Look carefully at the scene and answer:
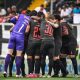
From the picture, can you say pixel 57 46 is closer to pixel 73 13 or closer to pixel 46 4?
pixel 73 13

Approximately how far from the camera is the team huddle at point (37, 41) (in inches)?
784

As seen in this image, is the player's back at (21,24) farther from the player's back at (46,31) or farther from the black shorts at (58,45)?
the black shorts at (58,45)

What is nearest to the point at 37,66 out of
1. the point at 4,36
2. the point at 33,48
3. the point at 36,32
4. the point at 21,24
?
the point at 33,48

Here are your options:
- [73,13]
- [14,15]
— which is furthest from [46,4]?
[14,15]

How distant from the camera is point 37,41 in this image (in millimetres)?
20266

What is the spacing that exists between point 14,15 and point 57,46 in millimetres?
1912

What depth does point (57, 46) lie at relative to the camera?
2023 cm

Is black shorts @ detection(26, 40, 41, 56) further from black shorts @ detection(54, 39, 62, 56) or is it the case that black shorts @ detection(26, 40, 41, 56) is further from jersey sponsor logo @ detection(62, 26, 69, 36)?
jersey sponsor logo @ detection(62, 26, 69, 36)

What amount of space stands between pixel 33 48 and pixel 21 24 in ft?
2.74

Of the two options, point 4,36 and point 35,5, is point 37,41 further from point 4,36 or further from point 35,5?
point 35,5

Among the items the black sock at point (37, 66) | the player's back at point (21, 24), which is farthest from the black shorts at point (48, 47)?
the player's back at point (21, 24)

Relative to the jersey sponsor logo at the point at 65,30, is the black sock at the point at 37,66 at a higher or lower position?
lower

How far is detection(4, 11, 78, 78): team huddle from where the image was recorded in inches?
784

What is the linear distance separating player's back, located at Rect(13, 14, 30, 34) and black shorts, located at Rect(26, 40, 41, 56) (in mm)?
445
